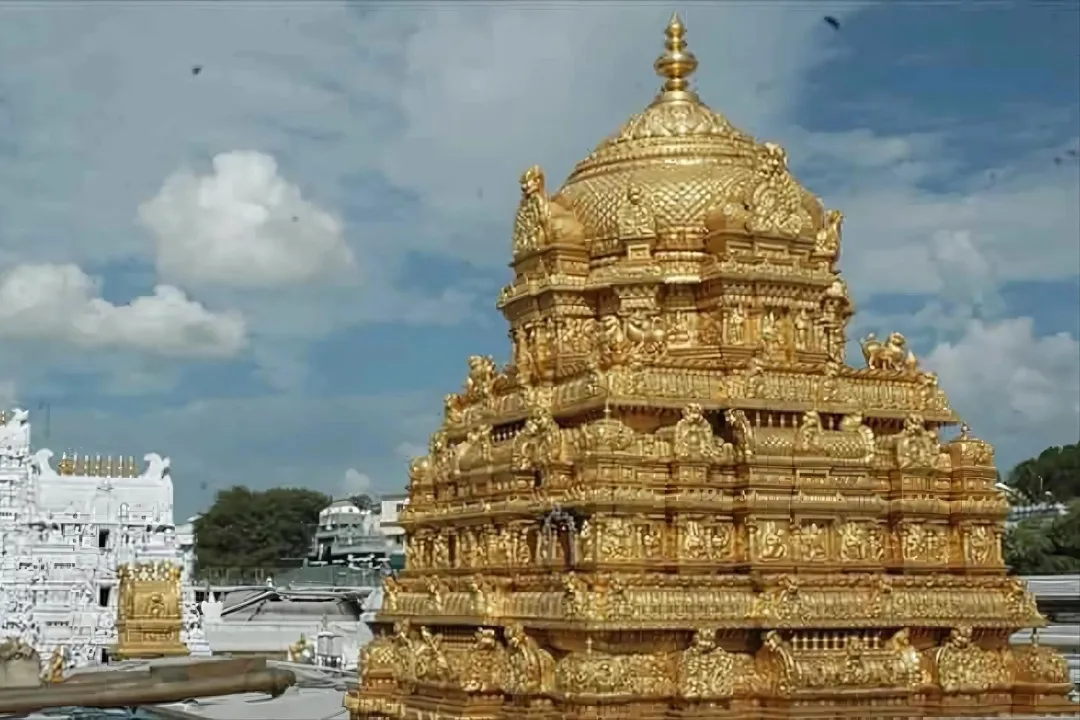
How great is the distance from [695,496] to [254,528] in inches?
2515

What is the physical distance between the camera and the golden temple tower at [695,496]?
55.8 feet

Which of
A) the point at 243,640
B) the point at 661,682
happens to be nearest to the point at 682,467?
the point at 661,682

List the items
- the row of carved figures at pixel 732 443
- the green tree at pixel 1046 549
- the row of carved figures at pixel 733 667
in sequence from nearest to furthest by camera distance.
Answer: the row of carved figures at pixel 733 667, the row of carved figures at pixel 732 443, the green tree at pixel 1046 549

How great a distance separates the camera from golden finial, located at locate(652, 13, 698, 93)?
20797 mm

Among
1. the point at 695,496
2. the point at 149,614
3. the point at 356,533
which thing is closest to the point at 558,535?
the point at 695,496

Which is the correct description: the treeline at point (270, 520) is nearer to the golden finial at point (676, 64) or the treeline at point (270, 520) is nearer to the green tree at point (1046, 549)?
the green tree at point (1046, 549)

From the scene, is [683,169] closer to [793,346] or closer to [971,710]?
→ [793,346]

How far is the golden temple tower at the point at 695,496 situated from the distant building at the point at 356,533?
5822cm

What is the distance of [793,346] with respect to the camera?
18984 millimetres

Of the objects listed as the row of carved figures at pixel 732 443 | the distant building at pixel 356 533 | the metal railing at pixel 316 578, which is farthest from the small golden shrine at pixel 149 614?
the distant building at pixel 356 533

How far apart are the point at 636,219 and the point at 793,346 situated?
2.44m

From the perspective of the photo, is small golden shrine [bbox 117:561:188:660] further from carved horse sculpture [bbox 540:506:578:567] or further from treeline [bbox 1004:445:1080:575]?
carved horse sculpture [bbox 540:506:578:567]

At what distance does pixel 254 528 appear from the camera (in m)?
78.9

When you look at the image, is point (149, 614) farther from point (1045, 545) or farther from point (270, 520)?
point (270, 520)
